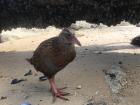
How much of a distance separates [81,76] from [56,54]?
0.93 m

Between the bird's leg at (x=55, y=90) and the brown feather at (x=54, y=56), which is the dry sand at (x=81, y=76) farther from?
the brown feather at (x=54, y=56)

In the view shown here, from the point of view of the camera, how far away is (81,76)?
683 cm

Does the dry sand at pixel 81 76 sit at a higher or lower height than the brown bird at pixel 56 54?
lower

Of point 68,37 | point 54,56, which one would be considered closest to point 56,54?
point 54,56

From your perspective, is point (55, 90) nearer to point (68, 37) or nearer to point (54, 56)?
point (54, 56)

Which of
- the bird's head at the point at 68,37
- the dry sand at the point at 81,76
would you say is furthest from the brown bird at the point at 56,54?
the dry sand at the point at 81,76

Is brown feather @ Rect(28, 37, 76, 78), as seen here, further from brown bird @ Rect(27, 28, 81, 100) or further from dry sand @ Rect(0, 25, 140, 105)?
dry sand @ Rect(0, 25, 140, 105)

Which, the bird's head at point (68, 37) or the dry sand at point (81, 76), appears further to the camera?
the dry sand at point (81, 76)

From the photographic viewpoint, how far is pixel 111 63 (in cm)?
735

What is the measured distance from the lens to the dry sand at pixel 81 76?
6266mm

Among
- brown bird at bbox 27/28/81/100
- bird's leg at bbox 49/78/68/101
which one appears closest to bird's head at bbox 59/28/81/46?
brown bird at bbox 27/28/81/100

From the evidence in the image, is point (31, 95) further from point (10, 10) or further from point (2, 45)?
point (2, 45)

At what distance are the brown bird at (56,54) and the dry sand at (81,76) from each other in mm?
326

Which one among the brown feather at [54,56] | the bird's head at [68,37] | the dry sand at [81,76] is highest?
the bird's head at [68,37]
